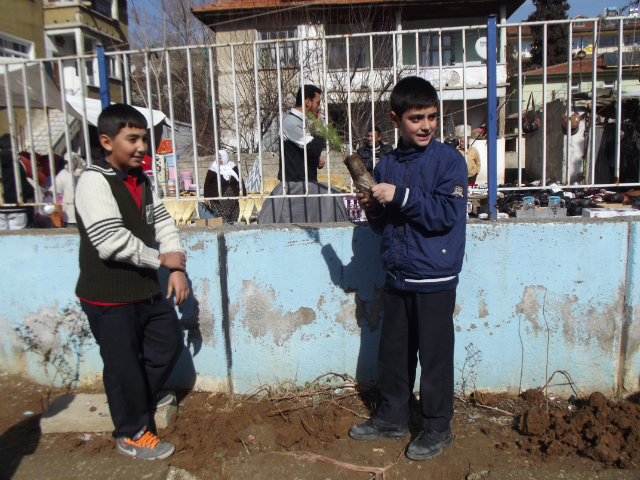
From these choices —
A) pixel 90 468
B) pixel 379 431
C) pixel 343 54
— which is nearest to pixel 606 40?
pixel 343 54

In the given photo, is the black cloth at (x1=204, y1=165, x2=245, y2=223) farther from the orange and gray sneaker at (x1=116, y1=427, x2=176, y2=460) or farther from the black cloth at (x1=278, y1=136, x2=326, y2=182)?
the orange and gray sneaker at (x1=116, y1=427, x2=176, y2=460)

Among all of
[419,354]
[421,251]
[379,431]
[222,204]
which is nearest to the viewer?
[421,251]

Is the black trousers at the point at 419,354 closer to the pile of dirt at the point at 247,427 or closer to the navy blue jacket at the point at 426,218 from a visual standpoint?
the navy blue jacket at the point at 426,218

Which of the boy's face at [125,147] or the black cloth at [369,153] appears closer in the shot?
the boy's face at [125,147]

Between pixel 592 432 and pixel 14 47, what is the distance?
2063 centimetres

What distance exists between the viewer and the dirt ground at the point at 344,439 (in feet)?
7.73

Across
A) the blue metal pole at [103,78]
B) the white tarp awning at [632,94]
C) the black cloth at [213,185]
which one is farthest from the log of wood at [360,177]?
the white tarp awning at [632,94]

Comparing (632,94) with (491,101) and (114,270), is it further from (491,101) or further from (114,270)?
(114,270)

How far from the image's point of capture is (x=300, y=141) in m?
3.37

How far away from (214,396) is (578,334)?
241cm

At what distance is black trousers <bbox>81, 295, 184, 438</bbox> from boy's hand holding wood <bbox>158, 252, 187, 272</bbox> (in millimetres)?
269

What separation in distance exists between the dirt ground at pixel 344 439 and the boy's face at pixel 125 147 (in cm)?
160

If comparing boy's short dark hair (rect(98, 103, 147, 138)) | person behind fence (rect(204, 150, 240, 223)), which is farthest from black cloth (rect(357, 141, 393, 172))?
boy's short dark hair (rect(98, 103, 147, 138))

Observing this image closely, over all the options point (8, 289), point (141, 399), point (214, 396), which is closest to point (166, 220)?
point (141, 399)
